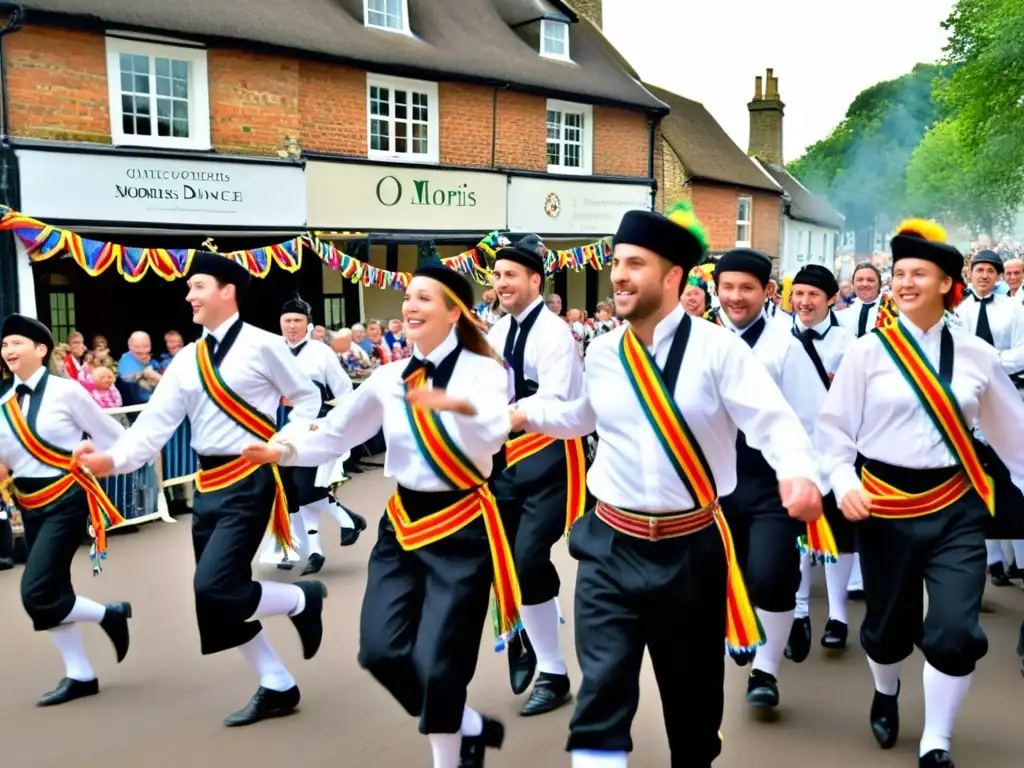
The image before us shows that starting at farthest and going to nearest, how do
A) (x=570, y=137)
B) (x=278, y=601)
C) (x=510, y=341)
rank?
(x=570, y=137), (x=510, y=341), (x=278, y=601)

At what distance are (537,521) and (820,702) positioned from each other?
5.43ft

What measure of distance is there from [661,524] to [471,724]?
52.6 inches

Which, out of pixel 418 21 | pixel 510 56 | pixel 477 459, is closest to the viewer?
pixel 477 459

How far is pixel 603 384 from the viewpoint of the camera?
349cm

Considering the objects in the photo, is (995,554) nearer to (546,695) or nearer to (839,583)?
(839,583)

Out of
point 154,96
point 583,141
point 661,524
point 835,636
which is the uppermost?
point 583,141

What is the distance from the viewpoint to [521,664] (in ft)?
16.8

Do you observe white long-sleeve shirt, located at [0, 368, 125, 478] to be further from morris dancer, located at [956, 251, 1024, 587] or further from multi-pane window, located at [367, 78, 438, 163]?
multi-pane window, located at [367, 78, 438, 163]

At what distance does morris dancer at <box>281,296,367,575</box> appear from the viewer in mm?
7875

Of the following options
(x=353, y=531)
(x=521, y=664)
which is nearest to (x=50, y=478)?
(x=521, y=664)

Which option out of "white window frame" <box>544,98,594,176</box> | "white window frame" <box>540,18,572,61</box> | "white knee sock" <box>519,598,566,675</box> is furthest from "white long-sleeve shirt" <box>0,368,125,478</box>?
"white window frame" <box>540,18,572,61</box>

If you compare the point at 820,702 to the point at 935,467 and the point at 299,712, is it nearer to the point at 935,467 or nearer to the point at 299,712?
the point at 935,467

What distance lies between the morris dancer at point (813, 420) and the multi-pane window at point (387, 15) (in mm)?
14429

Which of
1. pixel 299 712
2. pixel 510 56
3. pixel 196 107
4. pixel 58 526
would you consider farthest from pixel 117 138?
pixel 299 712
